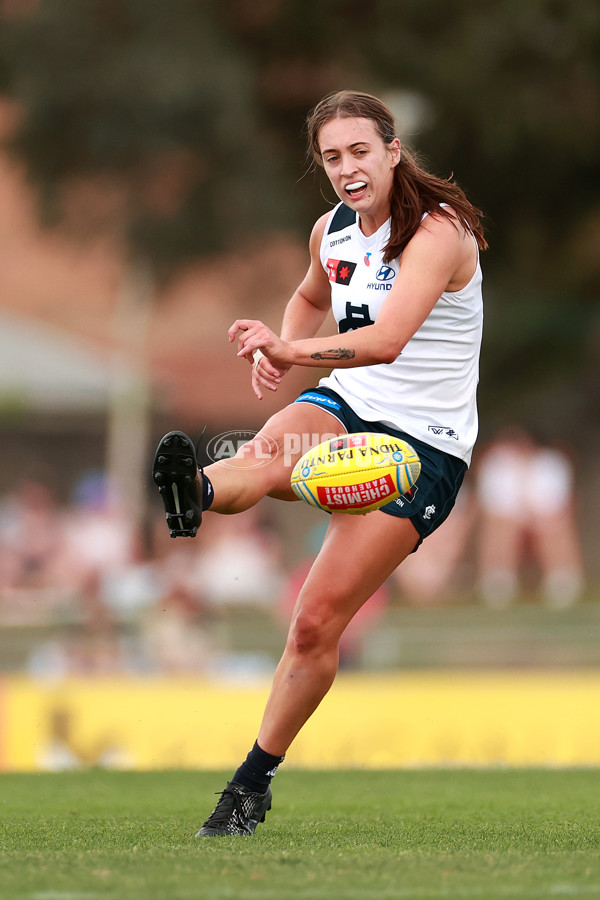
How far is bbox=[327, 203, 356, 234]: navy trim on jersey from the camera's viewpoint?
16.3 feet

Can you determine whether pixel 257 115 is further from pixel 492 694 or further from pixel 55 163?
pixel 492 694

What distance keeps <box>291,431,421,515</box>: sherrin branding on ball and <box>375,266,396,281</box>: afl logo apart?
0.56 meters

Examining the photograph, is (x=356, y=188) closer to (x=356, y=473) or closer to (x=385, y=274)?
(x=385, y=274)

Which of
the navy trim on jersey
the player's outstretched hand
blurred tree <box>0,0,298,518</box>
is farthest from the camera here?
blurred tree <box>0,0,298,518</box>

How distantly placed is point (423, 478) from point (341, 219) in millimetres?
994

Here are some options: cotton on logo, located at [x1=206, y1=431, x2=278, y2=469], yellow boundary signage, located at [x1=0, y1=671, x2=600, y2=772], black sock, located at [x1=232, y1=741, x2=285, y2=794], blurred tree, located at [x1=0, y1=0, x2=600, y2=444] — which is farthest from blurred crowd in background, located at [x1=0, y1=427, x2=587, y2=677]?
black sock, located at [x1=232, y1=741, x2=285, y2=794]

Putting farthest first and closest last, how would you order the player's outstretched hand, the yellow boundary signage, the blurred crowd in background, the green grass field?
the blurred crowd in background, the yellow boundary signage, the player's outstretched hand, the green grass field

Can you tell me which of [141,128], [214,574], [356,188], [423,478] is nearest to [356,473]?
[423,478]

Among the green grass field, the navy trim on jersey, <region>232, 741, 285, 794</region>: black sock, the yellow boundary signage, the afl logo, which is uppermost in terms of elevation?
the navy trim on jersey

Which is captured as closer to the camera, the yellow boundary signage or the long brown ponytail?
the long brown ponytail

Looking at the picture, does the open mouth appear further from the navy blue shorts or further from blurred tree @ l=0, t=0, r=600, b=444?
blurred tree @ l=0, t=0, r=600, b=444

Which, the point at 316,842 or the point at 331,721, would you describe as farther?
the point at 331,721

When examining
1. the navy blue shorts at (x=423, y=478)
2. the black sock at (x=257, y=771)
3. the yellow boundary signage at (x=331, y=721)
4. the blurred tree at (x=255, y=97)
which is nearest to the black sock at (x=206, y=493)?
the navy blue shorts at (x=423, y=478)

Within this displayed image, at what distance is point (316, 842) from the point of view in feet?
14.2
